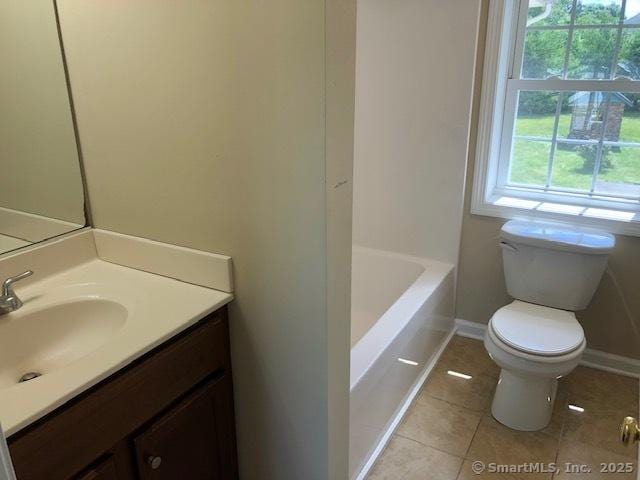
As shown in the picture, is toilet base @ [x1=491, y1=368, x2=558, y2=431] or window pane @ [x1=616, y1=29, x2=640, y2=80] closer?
toilet base @ [x1=491, y1=368, x2=558, y2=431]

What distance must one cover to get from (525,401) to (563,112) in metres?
1.33

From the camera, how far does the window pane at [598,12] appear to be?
2121 millimetres

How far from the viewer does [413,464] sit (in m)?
1.89

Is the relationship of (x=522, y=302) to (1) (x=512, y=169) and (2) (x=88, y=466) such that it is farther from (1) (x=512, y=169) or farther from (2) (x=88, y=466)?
(2) (x=88, y=466)

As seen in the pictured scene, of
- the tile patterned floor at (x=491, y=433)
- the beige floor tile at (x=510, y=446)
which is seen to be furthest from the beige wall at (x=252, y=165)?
→ the beige floor tile at (x=510, y=446)

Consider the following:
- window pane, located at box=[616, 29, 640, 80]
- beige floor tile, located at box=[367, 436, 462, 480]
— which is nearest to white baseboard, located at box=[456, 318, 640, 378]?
beige floor tile, located at box=[367, 436, 462, 480]

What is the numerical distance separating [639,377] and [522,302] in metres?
0.71

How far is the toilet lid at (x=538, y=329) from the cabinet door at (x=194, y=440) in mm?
1137

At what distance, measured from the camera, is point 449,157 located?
2430mm

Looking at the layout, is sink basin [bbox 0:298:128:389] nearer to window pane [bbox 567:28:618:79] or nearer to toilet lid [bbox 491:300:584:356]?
toilet lid [bbox 491:300:584:356]

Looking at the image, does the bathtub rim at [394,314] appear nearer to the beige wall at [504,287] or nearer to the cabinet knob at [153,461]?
the beige wall at [504,287]

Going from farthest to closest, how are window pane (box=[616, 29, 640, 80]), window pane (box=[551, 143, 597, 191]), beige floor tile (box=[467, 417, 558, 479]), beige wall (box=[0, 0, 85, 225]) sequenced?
1. window pane (box=[551, 143, 597, 191])
2. window pane (box=[616, 29, 640, 80])
3. beige floor tile (box=[467, 417, 558, 479])
4. beige wall (box=[0, 0, 85, 225])

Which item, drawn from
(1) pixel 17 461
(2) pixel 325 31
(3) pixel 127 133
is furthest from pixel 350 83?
(1) pixel 17 461

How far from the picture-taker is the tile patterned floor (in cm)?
187
